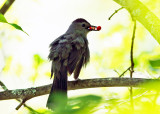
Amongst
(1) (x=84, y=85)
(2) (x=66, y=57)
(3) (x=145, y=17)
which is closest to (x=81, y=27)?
(2) (x=66, y=57)

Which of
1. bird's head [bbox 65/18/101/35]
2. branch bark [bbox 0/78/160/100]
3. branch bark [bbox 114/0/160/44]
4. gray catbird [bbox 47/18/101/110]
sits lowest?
branch bark [bbox 0/78/160/100]

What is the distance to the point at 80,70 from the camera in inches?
A: 171

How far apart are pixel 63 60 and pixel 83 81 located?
993mm

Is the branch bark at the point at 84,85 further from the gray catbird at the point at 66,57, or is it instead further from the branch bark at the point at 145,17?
the branch bark at the point at 145,17

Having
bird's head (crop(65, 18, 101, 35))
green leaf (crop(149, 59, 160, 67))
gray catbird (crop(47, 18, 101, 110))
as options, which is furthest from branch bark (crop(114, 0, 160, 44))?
bird's head (crop(65, 18, 101, 35))

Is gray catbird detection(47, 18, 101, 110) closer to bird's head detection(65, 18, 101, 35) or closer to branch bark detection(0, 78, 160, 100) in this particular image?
branch bark detection(0, 78, 160, 100)

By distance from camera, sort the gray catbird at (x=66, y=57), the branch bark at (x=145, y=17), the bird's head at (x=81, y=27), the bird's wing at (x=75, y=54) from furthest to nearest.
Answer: the bird's head at (x=81, y=27) < the bird's wing at (x=75, y=54) < the gray catbird at (x=66, y=57) < the branch bark at (x=145, y=17)

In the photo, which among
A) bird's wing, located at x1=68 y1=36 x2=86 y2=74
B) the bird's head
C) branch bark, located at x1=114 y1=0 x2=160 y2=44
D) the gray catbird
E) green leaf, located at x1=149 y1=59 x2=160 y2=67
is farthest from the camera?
the bird's head

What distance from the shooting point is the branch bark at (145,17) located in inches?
100

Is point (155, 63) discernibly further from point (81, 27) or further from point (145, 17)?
point (81, 27)

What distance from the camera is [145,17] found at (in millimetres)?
2652

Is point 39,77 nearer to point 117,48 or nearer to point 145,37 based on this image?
point 117,48

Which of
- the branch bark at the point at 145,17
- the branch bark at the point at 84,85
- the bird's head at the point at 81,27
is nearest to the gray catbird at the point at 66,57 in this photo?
the branch bark at the point at 84,85

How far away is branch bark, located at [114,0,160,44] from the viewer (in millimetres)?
2541
